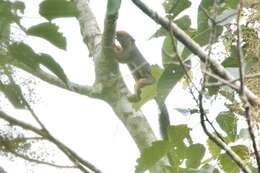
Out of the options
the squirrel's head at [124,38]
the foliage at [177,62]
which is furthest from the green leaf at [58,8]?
the squirrel's head at [124,38]

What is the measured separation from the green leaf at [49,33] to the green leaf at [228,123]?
13.1 inches

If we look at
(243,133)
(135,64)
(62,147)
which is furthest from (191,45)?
(135,64)

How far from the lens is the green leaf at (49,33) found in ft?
3.38

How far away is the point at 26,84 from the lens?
1.23m

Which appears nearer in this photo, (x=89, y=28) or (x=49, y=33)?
(x=49, y=33)

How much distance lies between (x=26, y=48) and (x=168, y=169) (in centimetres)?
33

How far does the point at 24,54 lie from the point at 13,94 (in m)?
0.16

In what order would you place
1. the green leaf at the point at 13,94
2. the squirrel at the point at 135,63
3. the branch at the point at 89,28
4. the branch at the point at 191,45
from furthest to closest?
the branch at the point at 89,28 < the squirrel at the point at 135,63 < the green leaf at the point at 13,94 < the branch at the point at 191,45

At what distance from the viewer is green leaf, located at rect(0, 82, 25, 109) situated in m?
1.12

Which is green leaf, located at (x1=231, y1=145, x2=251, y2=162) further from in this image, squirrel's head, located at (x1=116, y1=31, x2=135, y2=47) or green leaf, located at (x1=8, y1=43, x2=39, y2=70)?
squirrel's head, located at (x1=116, y1=31, x2=135, y2=47)

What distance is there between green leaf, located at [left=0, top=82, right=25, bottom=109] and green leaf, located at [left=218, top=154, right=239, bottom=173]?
15.6 inches

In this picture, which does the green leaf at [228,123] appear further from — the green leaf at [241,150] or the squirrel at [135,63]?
the squirrel at [135,63]

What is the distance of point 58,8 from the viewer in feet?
3.40

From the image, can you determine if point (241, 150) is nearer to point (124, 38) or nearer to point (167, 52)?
point (167, 52)
